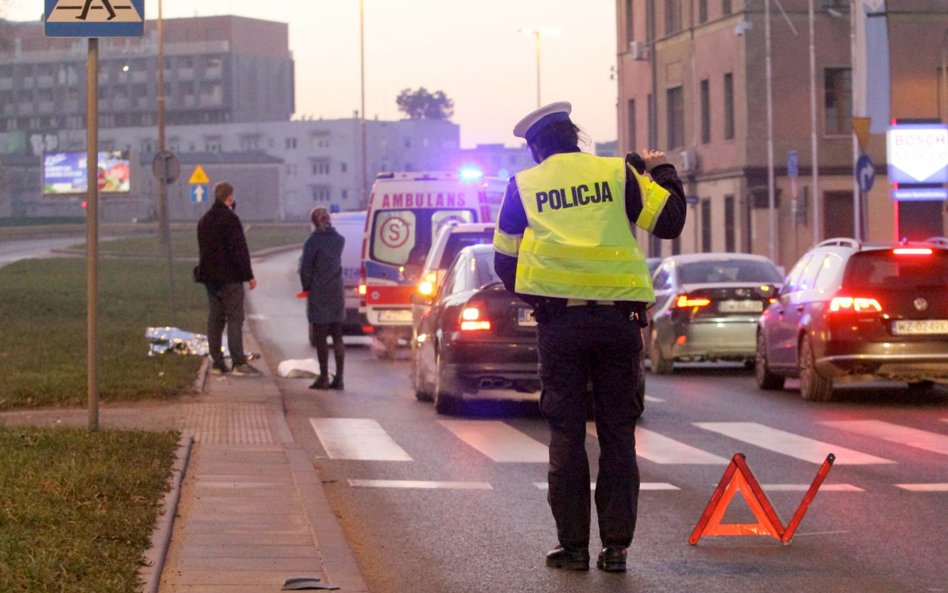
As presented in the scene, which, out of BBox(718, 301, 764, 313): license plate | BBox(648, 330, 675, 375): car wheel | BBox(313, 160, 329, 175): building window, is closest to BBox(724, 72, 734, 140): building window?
BBox(648, 330, 675, 375): car wheel

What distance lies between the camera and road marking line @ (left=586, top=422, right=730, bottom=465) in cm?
1209

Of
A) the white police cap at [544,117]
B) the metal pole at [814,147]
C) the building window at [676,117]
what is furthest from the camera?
the building window at [676,117]

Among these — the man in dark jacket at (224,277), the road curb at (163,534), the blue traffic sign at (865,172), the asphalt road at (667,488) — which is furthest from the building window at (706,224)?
the road curb at (163,534)

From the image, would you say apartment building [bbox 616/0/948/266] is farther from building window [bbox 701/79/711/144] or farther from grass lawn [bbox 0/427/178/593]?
grass lawn [bbox 0/427/178/593]

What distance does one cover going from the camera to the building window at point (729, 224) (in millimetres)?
55281

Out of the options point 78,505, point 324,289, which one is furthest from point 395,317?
point 78,505

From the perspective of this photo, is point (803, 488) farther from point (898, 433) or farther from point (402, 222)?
point (402, 222)

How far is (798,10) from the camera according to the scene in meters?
53.2

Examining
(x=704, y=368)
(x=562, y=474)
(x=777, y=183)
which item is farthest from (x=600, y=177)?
(x=777, y=183)

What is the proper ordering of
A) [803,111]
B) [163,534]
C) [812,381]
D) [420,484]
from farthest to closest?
1. [803,111]
2. [812,381]
3. [420,484]
4. [163,534]

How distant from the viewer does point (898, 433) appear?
1394 centimetres

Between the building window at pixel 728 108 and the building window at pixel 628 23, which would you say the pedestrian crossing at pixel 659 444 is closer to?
the building window at pixel 728 108

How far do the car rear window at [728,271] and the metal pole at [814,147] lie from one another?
91.2 feet

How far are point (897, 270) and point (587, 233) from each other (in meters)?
9.88
